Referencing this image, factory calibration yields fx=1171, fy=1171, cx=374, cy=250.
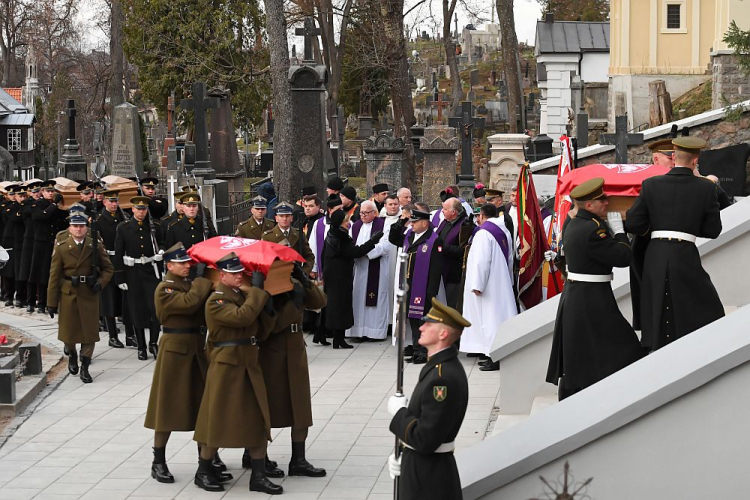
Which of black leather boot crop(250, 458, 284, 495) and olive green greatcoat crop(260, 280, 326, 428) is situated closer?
black leather boot crop(250, 458, 284, 495)

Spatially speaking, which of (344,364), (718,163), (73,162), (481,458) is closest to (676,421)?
(481,458)

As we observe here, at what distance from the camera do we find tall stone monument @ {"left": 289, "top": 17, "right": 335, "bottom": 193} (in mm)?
20547

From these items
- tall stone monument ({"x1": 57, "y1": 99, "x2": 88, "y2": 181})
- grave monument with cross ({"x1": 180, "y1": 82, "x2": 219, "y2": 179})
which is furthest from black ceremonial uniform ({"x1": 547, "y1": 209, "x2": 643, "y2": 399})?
tall stone monument ({"x1": 57, "y1": 99, "x2": 88, "y2": 181})

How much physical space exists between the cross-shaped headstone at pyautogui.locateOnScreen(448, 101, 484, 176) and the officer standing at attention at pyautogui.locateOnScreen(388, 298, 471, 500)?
16.7 metres

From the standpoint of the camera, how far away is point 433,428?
19.3 ft

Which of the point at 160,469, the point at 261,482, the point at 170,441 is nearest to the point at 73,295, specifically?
the point at 170,441

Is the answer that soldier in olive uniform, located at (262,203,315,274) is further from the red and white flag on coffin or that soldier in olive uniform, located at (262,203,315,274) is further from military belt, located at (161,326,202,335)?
the red and white flag on coffin

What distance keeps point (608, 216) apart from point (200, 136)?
44.5 ft

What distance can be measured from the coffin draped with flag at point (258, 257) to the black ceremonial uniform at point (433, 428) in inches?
95.2

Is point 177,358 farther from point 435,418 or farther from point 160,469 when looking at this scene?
point 435,418

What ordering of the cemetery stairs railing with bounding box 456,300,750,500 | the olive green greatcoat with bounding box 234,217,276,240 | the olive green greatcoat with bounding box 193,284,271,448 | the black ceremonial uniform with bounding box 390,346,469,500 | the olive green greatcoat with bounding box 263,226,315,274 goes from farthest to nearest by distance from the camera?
the olive green greatcoat with bounding box 234,217,276,240, the olive green greatcoat with bounding box 263,226,315,274, the olive green greatcoat with bounding box 193,284,271,448, the cemetery stairs railing with bounding box 456,300,750,500, the black ceremonial uniform with bounding box 390,346,469,500

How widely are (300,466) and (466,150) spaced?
1488 cm

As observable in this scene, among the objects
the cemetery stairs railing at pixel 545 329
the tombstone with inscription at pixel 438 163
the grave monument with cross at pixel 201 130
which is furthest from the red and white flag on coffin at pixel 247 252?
the tombstone with inscription at pixel 438 163

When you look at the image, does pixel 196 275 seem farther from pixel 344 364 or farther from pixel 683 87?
pixel 683 87
